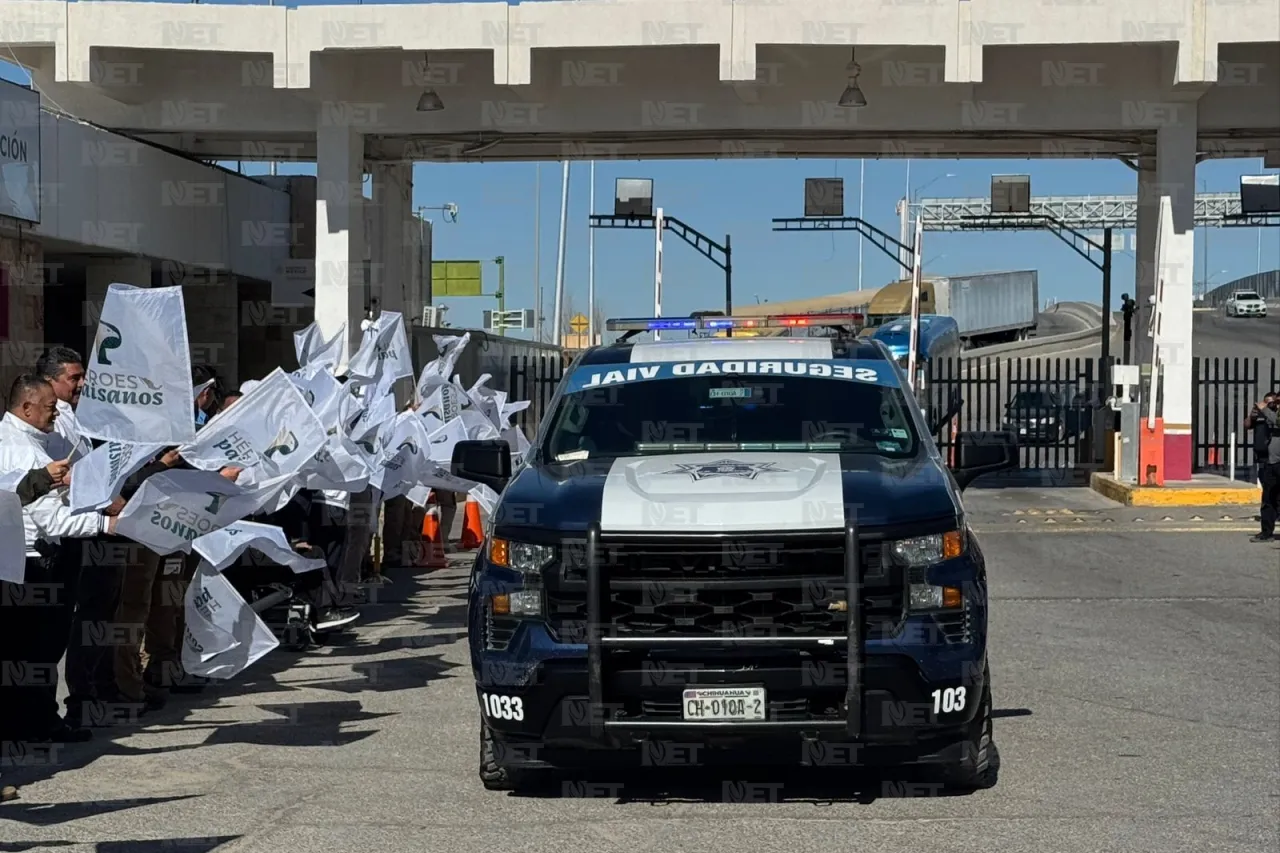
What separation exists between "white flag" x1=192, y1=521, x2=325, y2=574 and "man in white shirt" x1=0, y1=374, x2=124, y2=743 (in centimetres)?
64

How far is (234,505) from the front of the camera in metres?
9.02

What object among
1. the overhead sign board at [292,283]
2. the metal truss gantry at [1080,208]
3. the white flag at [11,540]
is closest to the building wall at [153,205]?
the overhead sign board at [292,283]

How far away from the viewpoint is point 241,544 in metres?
9.02

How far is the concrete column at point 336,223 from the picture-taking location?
24.7 meters

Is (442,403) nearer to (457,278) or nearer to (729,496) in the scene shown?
(729,496)

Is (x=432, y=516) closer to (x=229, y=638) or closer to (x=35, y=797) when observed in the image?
(x=229, y=638)

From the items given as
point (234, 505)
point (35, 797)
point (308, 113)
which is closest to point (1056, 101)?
point (308, 113)

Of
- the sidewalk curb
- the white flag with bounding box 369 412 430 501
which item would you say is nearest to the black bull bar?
the white flag with bounding box 369 412 430 501

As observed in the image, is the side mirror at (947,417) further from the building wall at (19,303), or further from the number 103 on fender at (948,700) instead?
the building wall at (19,303)

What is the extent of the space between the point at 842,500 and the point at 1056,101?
1910 cm

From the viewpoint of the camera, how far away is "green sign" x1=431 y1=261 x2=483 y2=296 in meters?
83.9

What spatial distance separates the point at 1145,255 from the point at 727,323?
18555mm

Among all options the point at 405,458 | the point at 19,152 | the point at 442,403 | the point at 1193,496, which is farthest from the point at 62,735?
the point at 1193,496

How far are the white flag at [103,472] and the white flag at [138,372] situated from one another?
11 cm
